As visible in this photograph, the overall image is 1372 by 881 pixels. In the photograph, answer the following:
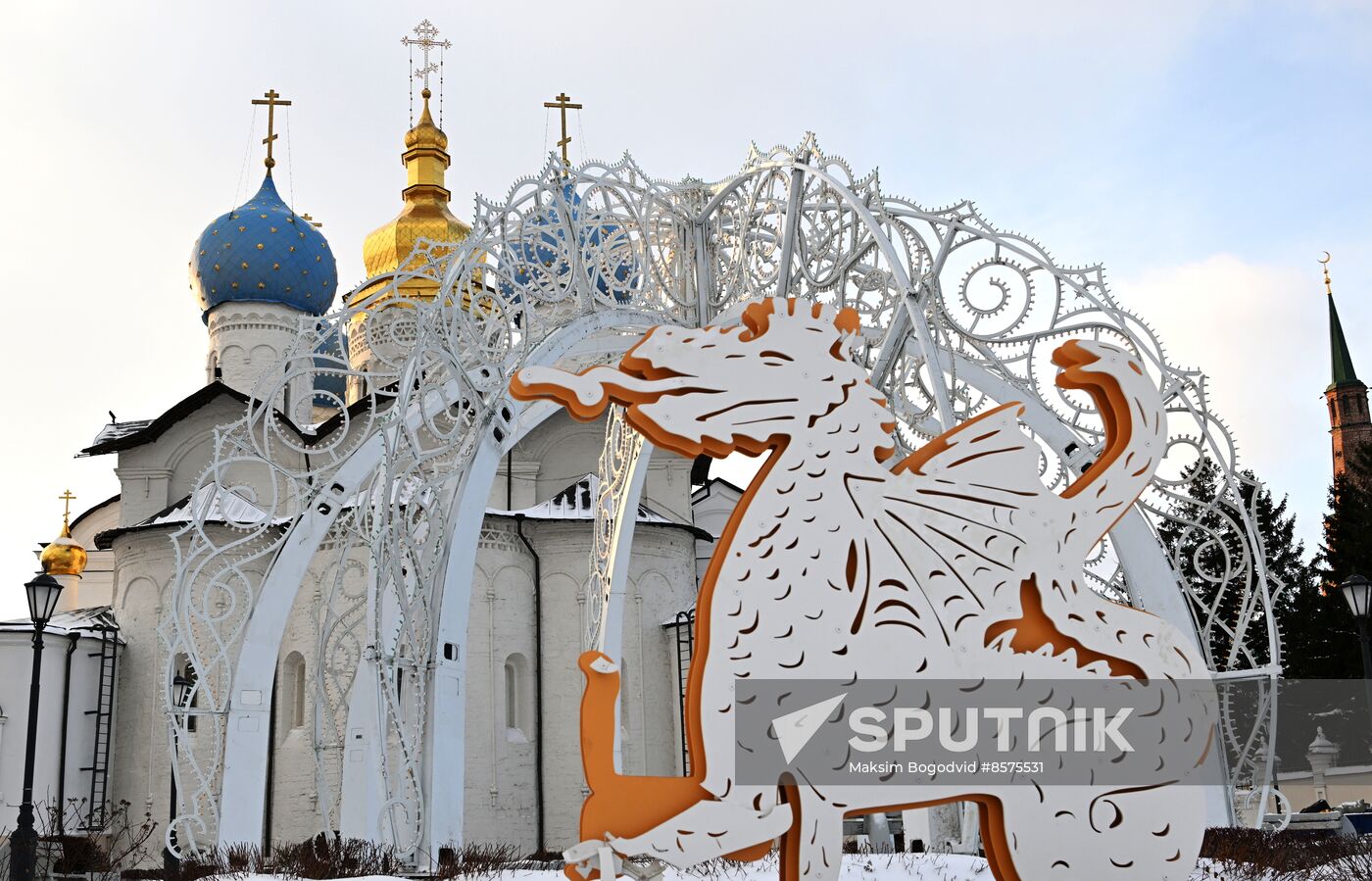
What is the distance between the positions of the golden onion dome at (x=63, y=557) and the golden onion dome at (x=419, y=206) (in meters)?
7.94

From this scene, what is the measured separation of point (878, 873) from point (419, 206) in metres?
22.5

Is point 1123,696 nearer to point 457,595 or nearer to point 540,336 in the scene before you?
point 457,595

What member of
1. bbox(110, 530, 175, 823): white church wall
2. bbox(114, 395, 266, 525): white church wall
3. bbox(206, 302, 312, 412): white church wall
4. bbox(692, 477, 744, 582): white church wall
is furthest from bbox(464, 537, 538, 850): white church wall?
bbox(114, 395, 266, 525): white church wall

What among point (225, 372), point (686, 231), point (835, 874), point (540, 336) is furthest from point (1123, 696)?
point (225, 372)

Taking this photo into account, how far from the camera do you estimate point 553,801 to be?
2097 centimetres

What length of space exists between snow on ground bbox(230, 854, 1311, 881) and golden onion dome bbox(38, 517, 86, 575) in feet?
62.3

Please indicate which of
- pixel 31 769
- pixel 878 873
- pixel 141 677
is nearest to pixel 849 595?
pixel 878 873

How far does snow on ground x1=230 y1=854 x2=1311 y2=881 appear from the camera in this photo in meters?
8.45

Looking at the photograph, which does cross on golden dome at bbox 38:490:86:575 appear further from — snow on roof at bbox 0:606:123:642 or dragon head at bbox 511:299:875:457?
dragon head at bbox 511:299:875:457

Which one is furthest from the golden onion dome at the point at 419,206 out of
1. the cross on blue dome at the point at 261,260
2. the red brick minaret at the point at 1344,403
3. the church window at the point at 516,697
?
the red brick minaret at the point at 1344,403

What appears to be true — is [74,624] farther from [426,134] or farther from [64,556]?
[426,134]

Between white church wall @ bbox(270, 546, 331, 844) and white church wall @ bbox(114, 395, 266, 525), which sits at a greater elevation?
white church wall @ bbox(114, 395, 266, 525)

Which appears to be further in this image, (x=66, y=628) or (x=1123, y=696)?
(x=66, y=628)

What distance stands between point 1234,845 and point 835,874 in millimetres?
4520
